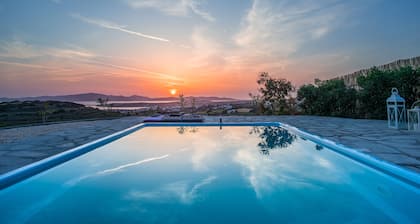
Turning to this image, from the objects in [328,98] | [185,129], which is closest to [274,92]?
[328,98]

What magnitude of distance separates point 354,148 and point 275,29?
5.90 meters

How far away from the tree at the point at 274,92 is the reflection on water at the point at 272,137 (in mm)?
3103

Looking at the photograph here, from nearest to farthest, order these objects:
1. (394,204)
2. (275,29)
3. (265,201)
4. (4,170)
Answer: (394,204)
(265,201)
(4,170)
(275,29)

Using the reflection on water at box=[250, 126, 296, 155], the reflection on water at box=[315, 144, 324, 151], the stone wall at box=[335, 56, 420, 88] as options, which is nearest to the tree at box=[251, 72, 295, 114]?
the stone wall at box=[335, 56, 420, 88]

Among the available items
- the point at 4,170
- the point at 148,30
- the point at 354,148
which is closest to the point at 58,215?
the point at 4,170

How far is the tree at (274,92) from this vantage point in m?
10.1

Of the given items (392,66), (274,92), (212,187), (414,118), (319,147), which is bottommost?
(212,187)

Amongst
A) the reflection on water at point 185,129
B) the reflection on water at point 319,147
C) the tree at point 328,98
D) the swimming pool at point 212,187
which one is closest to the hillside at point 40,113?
the reflection on water at point 185,129

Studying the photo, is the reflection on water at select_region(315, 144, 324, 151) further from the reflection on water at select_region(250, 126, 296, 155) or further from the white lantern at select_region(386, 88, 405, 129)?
the white lantern at select_region(386, 88, 405, 129)

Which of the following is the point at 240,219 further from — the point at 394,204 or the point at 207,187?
the point at 394,204

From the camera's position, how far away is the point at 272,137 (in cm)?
614

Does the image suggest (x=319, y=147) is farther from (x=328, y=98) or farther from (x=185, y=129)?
(x=328, y=98)

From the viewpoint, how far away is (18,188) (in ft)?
8.82

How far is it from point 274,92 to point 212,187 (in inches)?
314
